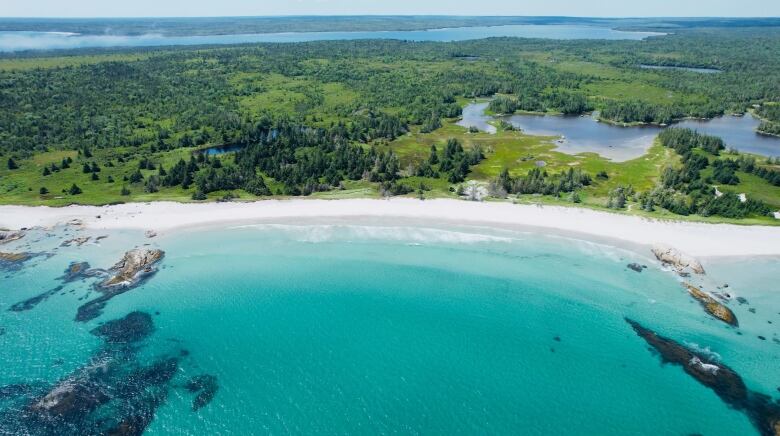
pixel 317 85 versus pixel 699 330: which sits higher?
pixel 317 85

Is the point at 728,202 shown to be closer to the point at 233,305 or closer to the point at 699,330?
the point at 699,330

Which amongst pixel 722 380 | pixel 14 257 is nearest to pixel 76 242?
pixel 14 257

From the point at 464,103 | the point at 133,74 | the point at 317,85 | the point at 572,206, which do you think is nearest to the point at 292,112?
the point at 317,85

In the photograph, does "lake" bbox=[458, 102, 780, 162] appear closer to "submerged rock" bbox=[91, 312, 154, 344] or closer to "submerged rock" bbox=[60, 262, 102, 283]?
"submerged rock" bbox=[91, 312, 154, 344]

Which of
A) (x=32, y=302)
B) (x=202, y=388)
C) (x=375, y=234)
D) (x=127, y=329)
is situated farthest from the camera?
(x=375, y=234)

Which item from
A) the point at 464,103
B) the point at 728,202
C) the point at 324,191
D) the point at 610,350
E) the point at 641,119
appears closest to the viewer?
the point at 610,350

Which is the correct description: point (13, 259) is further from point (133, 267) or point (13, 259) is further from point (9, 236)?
point (133, 267)

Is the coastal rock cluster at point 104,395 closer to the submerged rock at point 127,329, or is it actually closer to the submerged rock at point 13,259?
the submerged rock at point 127,329

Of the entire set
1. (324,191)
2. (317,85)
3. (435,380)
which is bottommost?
(435,380)
